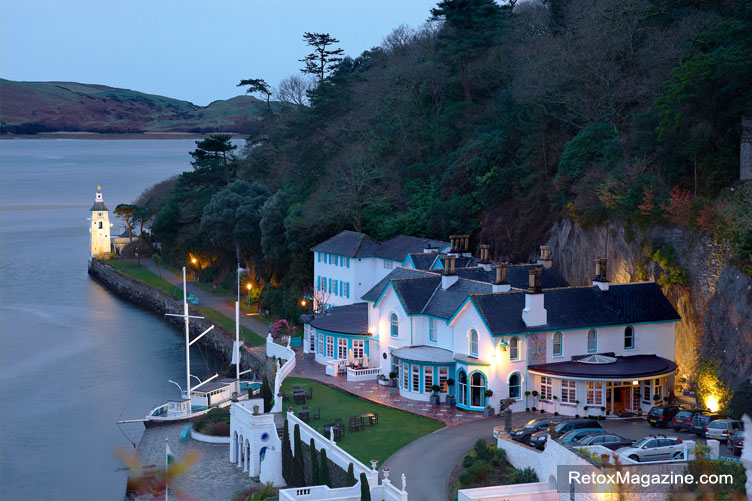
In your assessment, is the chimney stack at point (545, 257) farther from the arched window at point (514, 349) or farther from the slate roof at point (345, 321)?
the arched window at point (514, 349)

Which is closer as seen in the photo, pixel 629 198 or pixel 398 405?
pixel 398 405

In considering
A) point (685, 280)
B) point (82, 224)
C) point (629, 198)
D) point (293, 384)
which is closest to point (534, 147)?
point (629, 198)

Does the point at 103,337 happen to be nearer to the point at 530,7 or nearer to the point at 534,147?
the point at 534,147

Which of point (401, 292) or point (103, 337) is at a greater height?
point (401, 292)

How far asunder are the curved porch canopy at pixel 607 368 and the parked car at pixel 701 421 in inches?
146

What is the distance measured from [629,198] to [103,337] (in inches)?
1793

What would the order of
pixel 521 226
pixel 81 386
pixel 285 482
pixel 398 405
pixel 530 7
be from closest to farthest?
1. pixel 285 482
2. pixel 398 405
3. pixel 521 226
4. pixel 81 386
5. pixel 530 7

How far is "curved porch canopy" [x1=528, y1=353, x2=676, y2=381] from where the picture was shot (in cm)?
3531

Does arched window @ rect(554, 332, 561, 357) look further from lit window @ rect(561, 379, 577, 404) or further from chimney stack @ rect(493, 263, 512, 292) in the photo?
chimney stack @ rect(493, 263, 512, 292)

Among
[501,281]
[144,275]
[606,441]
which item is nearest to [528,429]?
[606,441]

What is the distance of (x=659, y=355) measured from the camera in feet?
126

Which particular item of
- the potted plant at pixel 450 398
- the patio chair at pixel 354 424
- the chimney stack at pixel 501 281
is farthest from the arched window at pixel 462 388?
the patio chair at pixel 354 424

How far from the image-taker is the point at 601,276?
39.8 m

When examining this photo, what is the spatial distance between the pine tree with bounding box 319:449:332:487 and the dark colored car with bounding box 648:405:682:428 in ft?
40.8
